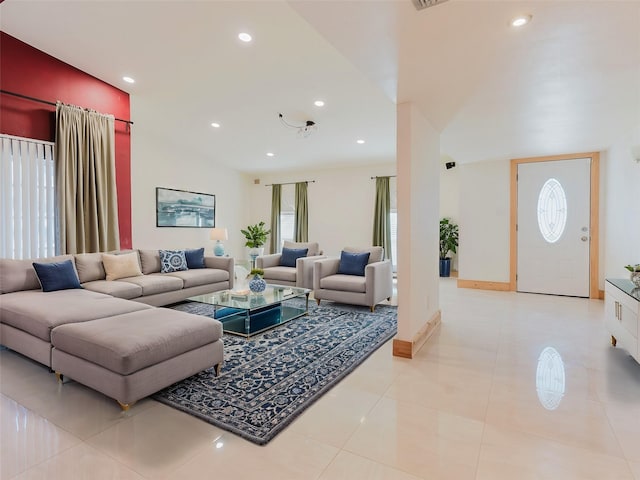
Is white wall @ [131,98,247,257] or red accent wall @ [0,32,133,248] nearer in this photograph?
red accent wall @ [0,32,133,248]

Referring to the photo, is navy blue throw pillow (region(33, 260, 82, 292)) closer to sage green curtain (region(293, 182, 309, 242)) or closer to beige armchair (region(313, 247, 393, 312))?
beige armchair (region(313, 247, 393, 312))

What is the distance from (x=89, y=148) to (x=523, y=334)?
5736 millimetres

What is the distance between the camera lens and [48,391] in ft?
7.55

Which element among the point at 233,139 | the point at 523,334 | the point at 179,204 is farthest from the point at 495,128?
the point at 179,204

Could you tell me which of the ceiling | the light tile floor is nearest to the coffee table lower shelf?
the light tile floor

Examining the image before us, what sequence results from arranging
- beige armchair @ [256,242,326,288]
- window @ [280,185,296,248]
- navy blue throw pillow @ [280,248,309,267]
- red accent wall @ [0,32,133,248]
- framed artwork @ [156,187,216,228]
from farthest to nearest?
window @ [280,185,296,248]
framed artwork @ [156,187,216,228]
navy blue throw pillow @ [280,248,309,267]
beige armchair @ [256,242,326,288]
red accent wall @ [0,32,133,248]

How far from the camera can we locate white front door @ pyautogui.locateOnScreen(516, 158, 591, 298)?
5277 mm

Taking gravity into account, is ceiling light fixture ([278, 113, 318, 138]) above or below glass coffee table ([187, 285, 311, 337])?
above

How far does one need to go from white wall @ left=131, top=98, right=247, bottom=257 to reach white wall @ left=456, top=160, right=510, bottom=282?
218 inches

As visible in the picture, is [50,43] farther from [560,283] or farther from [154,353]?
[560,283]

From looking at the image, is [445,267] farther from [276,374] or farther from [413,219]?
[276,374]

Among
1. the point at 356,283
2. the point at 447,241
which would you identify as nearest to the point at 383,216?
the point at 447,241

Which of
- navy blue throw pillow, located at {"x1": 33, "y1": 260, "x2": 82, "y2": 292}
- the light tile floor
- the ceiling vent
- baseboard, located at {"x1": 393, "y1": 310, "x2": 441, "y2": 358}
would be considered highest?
the ceiling vent

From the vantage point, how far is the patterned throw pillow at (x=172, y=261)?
499 centimetres
